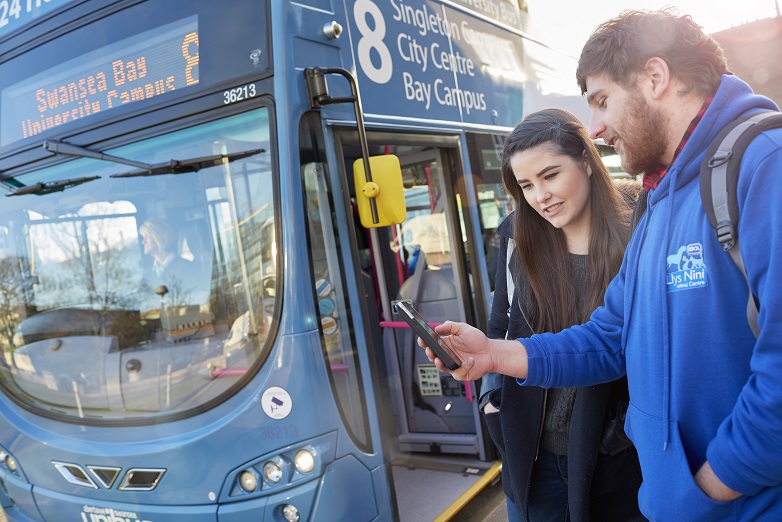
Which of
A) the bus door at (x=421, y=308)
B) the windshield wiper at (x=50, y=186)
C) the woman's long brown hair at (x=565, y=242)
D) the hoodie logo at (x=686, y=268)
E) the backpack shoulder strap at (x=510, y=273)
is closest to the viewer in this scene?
the hoodie logo at (x=686, y=268)

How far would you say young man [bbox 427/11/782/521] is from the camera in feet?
3.53

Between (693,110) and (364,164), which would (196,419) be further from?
(693,110)

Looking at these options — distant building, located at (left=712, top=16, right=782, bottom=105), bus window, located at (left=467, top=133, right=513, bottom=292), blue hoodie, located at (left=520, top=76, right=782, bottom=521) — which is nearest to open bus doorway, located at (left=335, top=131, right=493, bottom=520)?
bus window, located at (left=467, top=133, right=513, bottom=292)

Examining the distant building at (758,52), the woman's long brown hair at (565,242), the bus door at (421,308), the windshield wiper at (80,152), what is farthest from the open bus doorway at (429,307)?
the distant building at (758,52)

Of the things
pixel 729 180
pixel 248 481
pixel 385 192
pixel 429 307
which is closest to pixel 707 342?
pixel 729 180

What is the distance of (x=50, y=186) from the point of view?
3066mm

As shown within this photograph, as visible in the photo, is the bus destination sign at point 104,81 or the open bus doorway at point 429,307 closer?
the bus destination sign at point 104,81

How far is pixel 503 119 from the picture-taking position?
445 cm

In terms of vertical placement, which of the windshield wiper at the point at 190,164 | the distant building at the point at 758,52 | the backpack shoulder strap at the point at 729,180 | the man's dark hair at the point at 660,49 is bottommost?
the backpack shoulder strap at the point at 729,180

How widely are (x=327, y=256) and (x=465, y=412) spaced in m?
2.05

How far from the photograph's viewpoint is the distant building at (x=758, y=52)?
23266mm

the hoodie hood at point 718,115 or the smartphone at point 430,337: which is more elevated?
the hoodie hood at point 718,115

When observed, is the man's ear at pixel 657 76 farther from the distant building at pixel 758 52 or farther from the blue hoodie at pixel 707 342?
the distant building at pixel 758 52

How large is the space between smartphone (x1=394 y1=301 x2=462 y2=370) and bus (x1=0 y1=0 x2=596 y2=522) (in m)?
1.08
